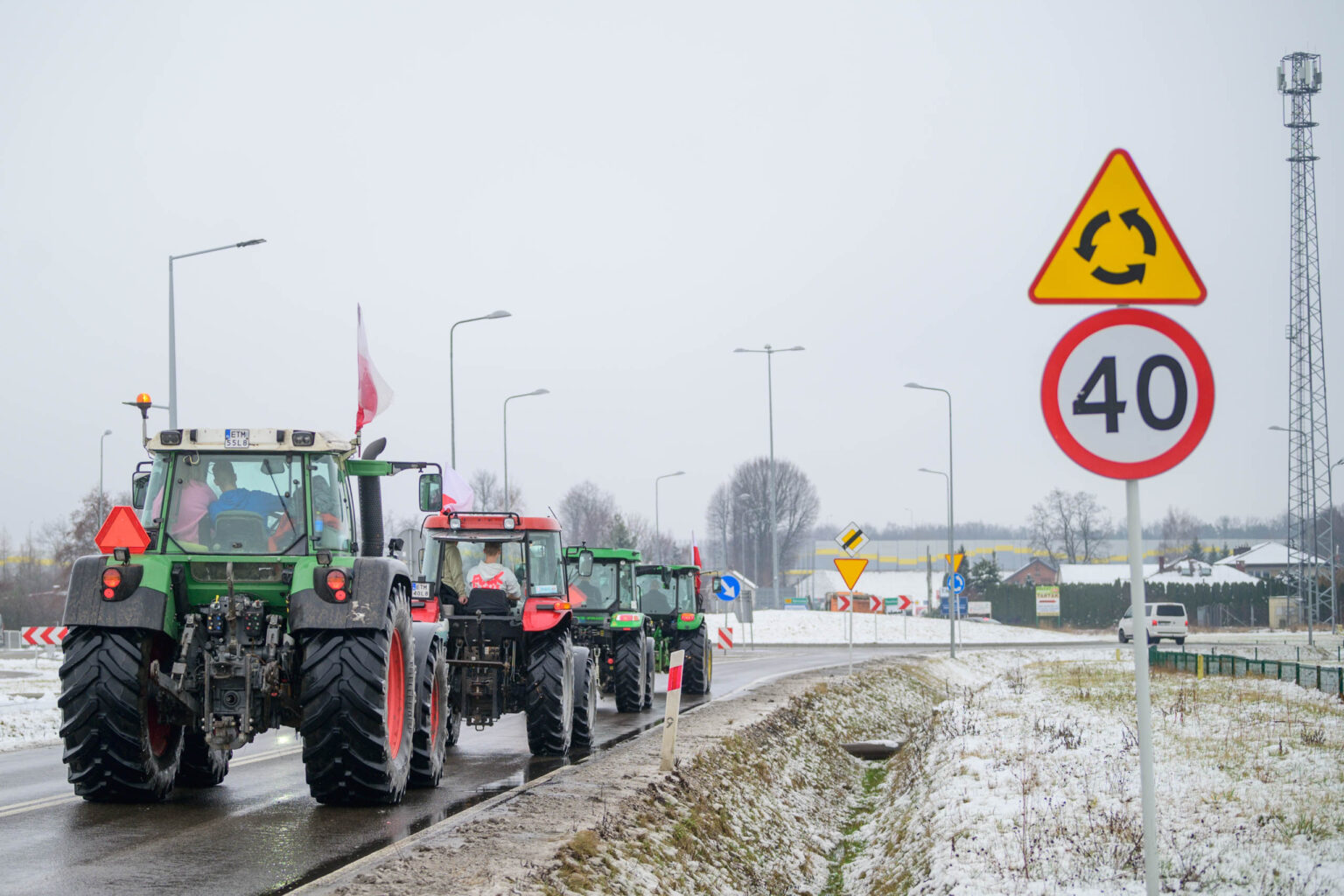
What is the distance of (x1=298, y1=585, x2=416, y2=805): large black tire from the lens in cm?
956

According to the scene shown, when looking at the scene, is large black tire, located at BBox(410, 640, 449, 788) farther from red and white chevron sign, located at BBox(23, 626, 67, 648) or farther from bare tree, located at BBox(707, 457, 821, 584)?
bare tree, located at BBox(707, 457, 821, 584)

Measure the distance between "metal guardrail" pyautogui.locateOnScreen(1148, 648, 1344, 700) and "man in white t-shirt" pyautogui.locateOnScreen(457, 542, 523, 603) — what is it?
1213 cm

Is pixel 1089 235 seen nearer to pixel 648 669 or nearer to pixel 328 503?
pixel 328 503

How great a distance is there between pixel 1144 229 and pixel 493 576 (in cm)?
985

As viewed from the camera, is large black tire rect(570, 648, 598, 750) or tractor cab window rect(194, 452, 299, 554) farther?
large black tire rect(570, 648, 598, 750)

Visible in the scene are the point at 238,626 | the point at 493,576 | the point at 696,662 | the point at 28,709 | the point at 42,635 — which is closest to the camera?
the point at 238,626

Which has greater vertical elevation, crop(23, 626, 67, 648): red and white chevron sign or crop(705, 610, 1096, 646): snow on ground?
crop(23, 626, 67, 648): red and white chevron sign

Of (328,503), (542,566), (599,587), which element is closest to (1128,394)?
(328,503)

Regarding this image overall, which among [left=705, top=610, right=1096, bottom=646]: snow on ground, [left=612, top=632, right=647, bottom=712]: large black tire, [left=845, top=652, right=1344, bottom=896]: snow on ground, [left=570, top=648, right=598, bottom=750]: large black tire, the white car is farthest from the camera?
[left=705, top=610, right=1096, bottom=646]: snow on ground

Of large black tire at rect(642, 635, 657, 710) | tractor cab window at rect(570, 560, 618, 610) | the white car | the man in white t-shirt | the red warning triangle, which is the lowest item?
the white car

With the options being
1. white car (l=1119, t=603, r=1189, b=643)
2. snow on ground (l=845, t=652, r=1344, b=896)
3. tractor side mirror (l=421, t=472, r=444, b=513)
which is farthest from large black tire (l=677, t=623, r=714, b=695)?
white car (l=1119, t=603, r=1189, b=643)

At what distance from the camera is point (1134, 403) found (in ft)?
18.2

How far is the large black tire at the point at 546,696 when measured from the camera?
13.9m

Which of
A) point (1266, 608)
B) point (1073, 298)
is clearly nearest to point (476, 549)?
point (1073, 298)
